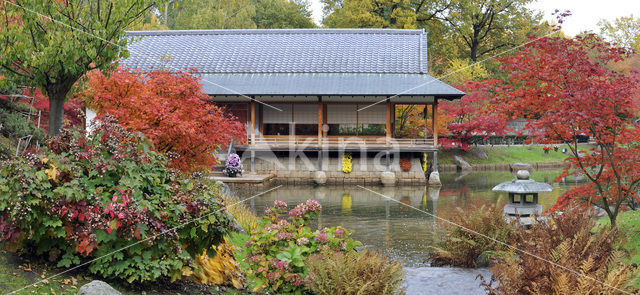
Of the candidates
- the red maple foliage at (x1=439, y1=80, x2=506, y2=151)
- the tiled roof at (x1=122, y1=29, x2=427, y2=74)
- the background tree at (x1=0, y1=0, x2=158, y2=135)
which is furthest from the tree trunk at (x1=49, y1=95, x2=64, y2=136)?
the red maple foliage at (x1=439, y1=80, x2=506, y2=151)

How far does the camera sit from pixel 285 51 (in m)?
30.4

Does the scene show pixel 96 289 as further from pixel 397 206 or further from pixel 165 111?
pixel 397 206

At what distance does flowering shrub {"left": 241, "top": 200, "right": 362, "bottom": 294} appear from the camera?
6.62m

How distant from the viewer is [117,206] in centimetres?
545

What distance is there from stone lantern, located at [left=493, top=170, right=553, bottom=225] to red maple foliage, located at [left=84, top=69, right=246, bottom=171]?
18.9 feet

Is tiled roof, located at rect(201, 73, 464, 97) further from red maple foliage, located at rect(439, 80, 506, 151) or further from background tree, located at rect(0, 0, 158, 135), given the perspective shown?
background tree, located at rect(0, 0, 158, 135)

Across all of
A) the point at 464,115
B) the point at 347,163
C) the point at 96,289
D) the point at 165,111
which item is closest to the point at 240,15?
the point at 464,115

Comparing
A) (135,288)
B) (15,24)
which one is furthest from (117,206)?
(15,24)

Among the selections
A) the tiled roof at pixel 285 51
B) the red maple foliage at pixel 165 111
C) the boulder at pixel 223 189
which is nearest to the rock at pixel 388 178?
the tiled roof at pixel 285 51

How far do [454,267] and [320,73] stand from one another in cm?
2063

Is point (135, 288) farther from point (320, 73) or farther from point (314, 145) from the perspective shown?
point (320, 73)

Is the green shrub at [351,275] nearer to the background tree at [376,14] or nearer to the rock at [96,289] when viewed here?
the rock at [96,289]

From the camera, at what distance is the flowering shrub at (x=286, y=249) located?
21.7 feet

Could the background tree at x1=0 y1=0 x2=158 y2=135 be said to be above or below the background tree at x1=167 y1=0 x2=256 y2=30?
below
